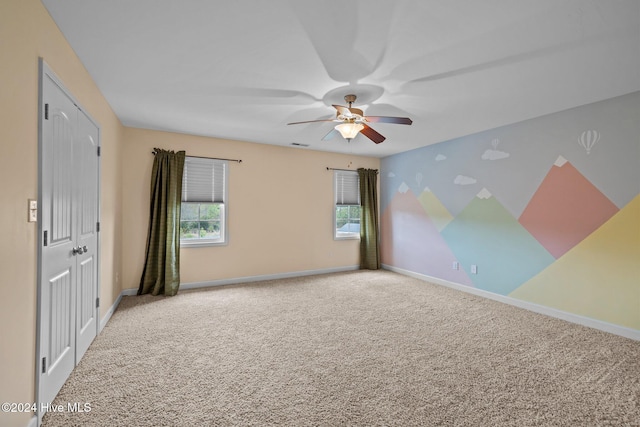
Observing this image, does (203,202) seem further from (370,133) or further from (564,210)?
(564,210)

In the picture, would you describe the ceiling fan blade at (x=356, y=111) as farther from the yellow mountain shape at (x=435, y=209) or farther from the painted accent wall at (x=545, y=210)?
the yellow mountain shape at (x=435, y=209)

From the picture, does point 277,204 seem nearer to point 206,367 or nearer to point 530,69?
point 206,367

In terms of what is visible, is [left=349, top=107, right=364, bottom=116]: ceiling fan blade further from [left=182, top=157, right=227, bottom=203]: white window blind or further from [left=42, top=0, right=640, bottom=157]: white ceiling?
[left=182, top=157, right=227, bottom=203]: white window blind

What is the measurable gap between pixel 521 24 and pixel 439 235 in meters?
3.66

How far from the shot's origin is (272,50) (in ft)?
7.41

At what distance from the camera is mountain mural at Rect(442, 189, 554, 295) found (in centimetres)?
390

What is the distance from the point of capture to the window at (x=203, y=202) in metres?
4.73

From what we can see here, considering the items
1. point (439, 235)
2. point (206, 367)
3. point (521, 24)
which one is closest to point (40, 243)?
point (206, 367)

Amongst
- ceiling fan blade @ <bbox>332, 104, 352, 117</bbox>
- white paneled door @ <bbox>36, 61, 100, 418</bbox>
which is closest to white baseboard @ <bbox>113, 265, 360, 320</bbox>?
white paneled door @ <bbox>36, 61, 100, 418</bbox>

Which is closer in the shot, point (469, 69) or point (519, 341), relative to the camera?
point (469, 69)

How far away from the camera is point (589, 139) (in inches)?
131

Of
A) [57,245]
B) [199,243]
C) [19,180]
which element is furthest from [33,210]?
[199,243]

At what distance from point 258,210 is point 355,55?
3481 mm

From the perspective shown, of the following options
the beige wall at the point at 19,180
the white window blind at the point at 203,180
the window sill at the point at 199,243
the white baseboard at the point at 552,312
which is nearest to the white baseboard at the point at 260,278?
the window sill at the point at 199,243
